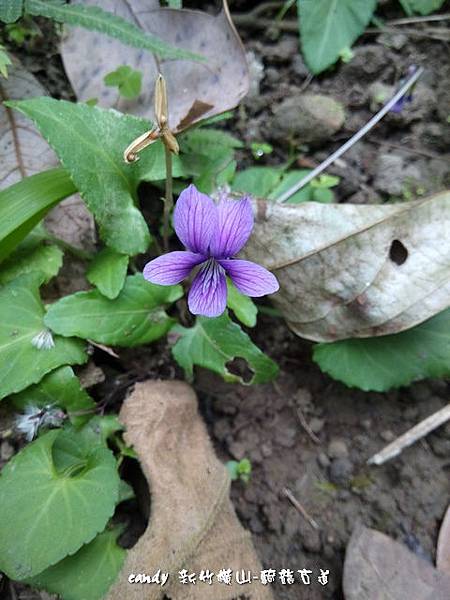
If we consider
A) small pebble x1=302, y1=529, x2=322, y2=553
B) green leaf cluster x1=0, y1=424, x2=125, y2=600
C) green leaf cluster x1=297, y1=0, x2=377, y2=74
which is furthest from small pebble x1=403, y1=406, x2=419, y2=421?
green leaf cluster x1=297, y1=0, x2=377, y2=74

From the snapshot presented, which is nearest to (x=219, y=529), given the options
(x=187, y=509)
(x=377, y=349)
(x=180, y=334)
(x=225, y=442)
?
(x=187, y=509)

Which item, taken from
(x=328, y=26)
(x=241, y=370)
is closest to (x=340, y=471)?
(x=241, y=370)

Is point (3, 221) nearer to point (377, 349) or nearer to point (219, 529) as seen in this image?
point (219, 529)

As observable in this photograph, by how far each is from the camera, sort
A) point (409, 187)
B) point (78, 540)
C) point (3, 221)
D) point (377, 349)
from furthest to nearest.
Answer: point (409, 187) → point (377, 349) → point (3, 221) → point (78, 540)

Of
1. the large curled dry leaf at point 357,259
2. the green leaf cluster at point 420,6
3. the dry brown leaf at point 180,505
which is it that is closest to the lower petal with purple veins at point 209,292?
the large curled dry leaf at point 357,259

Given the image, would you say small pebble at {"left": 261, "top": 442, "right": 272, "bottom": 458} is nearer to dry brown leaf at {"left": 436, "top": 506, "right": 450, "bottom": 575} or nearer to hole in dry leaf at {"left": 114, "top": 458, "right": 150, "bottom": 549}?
hole in dry leaf at {"left": 114, "top": 458, "right": 150, "bottom": 549}

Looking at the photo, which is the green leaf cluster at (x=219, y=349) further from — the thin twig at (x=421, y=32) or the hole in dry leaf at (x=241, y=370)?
the thin twig at (x=421, y=32)
